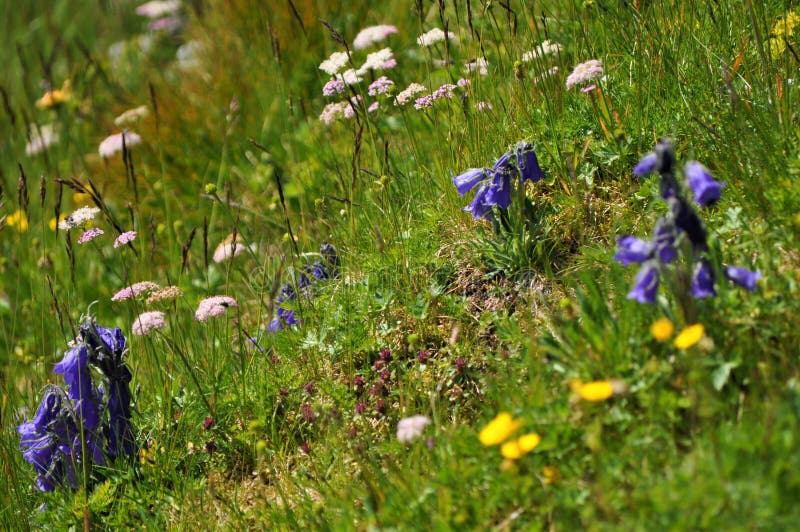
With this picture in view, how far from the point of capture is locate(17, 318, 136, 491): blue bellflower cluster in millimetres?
3041

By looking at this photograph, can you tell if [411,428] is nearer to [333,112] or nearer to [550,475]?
[550,475]

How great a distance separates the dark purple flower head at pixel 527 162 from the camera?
317cm

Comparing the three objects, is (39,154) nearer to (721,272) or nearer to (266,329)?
(266,329)

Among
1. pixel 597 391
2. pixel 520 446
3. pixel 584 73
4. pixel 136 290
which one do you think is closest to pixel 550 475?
pixel 520 446

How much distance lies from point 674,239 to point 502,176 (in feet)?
3.14

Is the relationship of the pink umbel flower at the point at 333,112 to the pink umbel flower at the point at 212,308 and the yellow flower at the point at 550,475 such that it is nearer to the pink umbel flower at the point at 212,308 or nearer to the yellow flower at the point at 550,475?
the pink umbel flower at the point at 212,308

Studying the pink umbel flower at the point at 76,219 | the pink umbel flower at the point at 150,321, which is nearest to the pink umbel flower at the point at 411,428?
the pink umbel flower at the point at 150,321

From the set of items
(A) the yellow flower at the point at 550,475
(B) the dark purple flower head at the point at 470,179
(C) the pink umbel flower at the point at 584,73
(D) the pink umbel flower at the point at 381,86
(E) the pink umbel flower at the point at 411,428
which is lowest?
(A) the yellow flower at the point at 550,475

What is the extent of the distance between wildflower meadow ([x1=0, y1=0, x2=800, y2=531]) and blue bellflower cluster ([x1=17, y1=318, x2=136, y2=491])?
0.4 inches

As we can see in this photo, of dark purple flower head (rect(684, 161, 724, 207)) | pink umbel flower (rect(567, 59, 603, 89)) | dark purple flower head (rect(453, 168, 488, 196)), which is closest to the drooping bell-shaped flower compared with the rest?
dark purple flower head (rect(684, 161, 724, 207))

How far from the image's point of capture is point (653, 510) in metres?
1.96

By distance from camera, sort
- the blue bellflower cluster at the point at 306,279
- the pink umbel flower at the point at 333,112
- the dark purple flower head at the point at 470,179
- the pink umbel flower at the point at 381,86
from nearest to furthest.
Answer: the dark purple flower head at the point at 470,179 < the blue bellflower cluster at the point at 306,279 < the pink umbel flower at the point at 381,86 < the pink umbel flower at the point at 333,112

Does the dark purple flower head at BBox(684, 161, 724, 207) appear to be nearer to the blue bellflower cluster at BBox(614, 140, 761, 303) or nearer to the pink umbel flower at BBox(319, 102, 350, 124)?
the blue bellflower cluster at BBox(614, 140, 761, 303)

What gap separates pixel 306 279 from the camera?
3967mm
